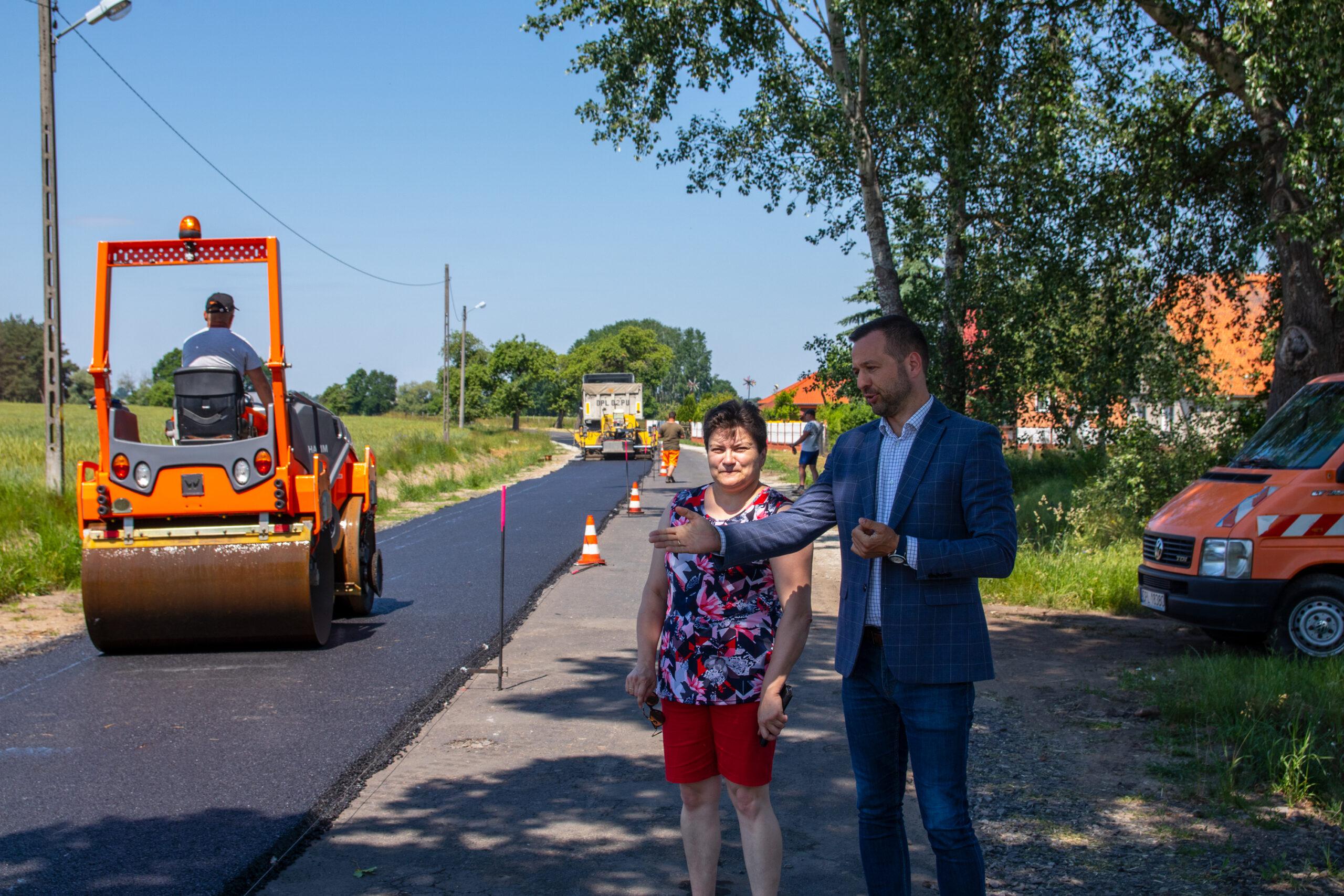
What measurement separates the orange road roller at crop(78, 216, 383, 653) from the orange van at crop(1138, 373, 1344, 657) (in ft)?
20.8

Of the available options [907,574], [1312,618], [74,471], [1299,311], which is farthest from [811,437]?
[907,574]

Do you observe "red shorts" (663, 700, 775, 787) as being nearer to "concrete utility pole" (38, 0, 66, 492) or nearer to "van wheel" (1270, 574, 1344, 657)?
"van wheel" (1270, 574, 1344, 657)

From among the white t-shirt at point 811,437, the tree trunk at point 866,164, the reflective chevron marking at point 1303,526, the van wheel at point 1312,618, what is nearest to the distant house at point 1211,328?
the tree trunk at point 866,164

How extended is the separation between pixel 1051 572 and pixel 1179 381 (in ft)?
15.3

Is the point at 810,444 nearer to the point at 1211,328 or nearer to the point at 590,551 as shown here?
the point at 1211,328

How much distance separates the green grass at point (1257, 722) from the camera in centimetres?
520

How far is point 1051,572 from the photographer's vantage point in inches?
453

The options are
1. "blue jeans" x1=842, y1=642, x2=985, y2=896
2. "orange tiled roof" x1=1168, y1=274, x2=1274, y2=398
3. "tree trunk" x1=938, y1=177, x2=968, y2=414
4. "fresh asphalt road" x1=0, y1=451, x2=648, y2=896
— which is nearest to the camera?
"blue jeans" x1=842, y1=642, x2=985, y2=896

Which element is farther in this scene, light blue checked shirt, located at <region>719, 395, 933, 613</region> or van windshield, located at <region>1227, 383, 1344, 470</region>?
van windshield, located at <region>1227, 383, 1344, 470</region>

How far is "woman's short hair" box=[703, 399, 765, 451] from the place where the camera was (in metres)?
3.83

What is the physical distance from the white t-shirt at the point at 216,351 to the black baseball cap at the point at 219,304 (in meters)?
0.14

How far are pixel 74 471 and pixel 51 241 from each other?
4330 mm

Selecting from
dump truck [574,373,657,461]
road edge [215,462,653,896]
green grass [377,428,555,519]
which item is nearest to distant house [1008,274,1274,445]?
road edge [215,462,653,896]

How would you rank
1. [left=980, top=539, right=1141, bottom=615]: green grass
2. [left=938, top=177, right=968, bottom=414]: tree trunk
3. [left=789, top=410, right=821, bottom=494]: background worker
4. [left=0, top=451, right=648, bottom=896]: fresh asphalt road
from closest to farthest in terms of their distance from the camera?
[left=0, top=451, right=648, bottom=896]: fresh asphalt road, [left=980, top=539, right=1141, bottom=615]: green grass, [left=938, top=177, right=968, bottom=414]: tree trunk, [left=789, top=410, right=821, bottom=494]: background worker
